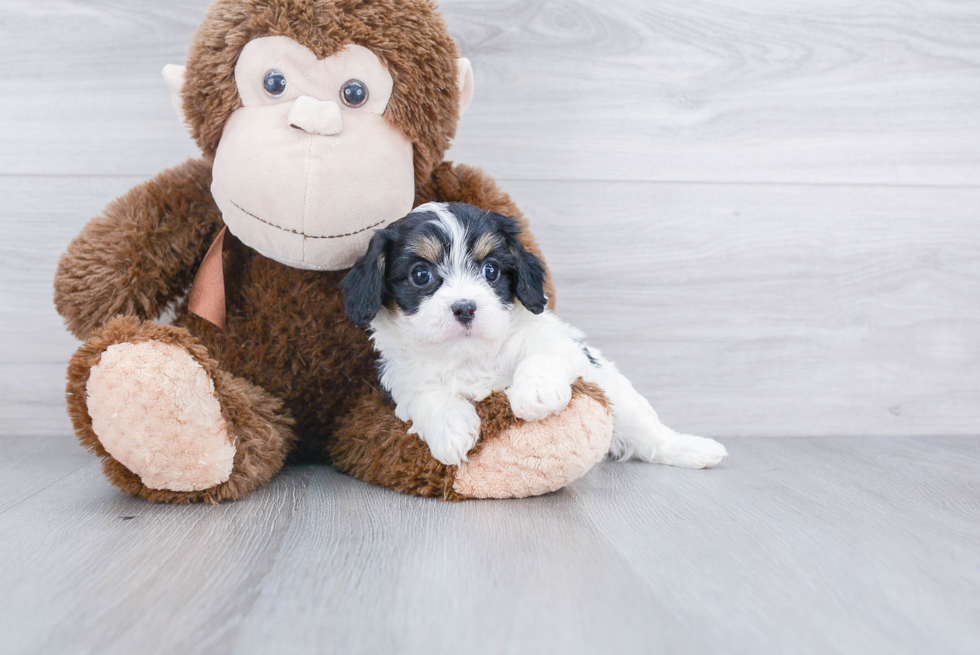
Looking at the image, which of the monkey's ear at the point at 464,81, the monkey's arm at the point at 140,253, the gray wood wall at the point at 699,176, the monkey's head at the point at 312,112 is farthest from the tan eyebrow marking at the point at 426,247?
the gray wood wall at the point at 699,176

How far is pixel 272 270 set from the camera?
147 cm

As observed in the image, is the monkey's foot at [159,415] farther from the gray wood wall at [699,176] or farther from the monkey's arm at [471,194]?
the gray wood wall at [699,176]

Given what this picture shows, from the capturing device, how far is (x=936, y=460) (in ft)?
5.71

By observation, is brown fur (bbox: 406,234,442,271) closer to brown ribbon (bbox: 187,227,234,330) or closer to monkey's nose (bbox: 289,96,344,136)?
monkey's nose (bbox: 289,96,344,136)

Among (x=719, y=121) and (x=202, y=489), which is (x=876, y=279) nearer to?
(x=719, y=121)

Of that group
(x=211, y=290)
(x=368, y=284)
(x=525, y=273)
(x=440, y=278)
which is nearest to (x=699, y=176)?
(x=525, y=273)

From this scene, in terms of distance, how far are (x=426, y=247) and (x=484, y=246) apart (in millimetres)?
106

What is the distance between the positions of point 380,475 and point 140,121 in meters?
1.17

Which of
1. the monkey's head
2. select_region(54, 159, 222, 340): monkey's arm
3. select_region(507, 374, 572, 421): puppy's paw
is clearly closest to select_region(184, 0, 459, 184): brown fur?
the monkey's head

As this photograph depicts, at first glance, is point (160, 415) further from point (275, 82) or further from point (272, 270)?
point (275, 82)

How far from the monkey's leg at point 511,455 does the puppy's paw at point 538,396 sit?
25mm

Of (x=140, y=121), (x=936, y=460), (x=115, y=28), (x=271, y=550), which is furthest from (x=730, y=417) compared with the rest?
(x=115, y=28)

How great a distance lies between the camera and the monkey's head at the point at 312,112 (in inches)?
50.1

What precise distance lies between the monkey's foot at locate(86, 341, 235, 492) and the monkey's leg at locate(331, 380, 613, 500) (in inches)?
12.5
